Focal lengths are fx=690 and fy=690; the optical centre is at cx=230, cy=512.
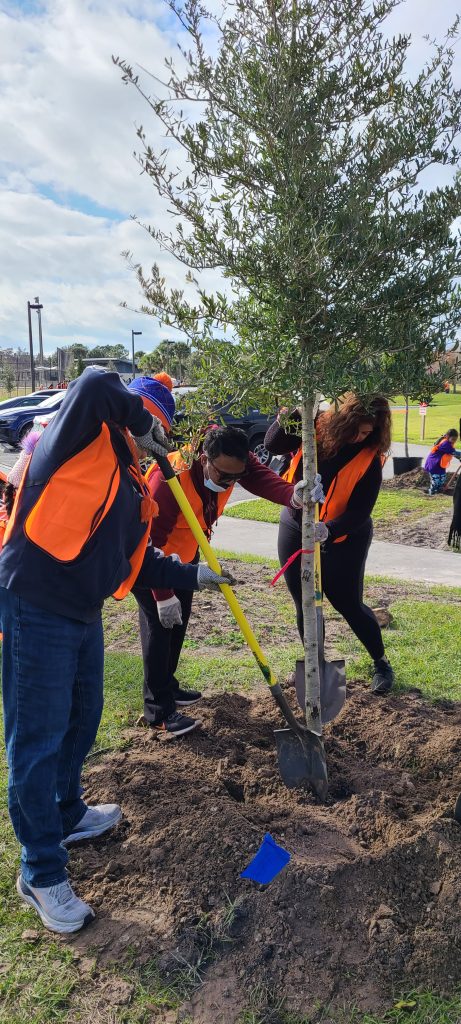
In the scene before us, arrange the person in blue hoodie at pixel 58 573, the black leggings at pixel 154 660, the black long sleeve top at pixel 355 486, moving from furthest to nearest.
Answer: the black long sleeve top at pixel 355 486 → the black leggings at pixel 154 660 → the person in blue hoodie at pixel 58 573

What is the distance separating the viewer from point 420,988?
219 cm

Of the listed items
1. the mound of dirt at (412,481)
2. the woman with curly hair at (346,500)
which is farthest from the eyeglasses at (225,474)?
the mound of dirt at (412,481)

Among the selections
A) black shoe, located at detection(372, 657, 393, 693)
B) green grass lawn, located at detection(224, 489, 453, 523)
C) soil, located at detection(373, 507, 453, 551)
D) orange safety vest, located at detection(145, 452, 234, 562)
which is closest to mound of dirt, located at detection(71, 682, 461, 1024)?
black shoe, located at detection(372, 657, 393, 693)

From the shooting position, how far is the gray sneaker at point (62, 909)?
8.00ft

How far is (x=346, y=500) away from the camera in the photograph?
3984mm

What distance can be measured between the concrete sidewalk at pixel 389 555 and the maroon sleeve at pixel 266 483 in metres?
3.41

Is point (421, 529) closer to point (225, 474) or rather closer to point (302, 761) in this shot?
point (225, 474)

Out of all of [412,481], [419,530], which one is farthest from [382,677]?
[412,481]

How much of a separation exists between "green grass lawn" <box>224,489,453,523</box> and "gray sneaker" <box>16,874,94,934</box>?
7388mm

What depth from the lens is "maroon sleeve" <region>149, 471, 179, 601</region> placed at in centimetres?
355

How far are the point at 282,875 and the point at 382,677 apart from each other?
1955 millimetres

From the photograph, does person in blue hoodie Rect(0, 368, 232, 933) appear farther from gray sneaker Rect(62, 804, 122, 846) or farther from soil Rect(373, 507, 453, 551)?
soil Rect(373, 507, 453, 551)

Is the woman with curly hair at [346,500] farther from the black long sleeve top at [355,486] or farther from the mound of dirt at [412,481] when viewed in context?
the mound of dirt at [412,481]

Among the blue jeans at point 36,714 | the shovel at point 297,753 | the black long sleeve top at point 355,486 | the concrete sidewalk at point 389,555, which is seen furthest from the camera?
the concrete sidewalk at point 389,555
